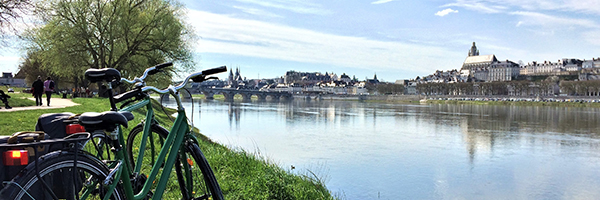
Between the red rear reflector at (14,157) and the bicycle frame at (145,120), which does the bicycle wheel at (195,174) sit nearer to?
the bicycle frame at (145,120)

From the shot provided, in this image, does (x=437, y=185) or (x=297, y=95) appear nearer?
(x=437, y=185)

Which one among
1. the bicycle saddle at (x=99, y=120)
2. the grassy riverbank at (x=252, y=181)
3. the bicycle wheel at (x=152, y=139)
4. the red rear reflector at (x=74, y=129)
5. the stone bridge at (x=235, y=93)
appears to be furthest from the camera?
the stone bridge at (x=235, y=93)

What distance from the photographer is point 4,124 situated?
8695 millimetres

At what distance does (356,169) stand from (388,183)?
5.51ft

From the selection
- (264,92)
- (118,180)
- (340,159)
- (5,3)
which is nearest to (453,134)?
(340,159)

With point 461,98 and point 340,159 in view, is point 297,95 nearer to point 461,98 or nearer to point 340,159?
point 461,98

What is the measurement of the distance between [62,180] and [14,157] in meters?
0.27

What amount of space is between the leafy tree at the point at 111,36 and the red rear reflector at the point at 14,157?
23.4 metres

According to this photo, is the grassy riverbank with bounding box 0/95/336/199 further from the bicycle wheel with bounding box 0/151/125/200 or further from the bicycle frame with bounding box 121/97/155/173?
the bicycle wheel with bounding box 0/151/125/200

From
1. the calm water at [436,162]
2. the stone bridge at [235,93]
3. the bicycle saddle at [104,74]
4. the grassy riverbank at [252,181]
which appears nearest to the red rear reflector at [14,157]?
the bicycle saddle at [104,74]

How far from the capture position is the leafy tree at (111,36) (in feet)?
78.7

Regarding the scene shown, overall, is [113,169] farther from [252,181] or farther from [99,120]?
[252,181]

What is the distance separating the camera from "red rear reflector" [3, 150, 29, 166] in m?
2.21

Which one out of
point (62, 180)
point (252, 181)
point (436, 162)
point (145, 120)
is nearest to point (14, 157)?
point (62, 180)
